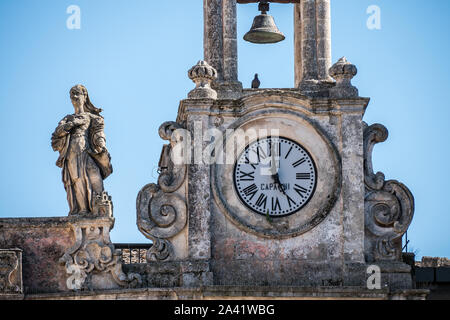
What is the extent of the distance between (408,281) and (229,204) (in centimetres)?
337

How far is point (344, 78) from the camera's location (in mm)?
39719

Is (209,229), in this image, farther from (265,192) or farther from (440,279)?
(440,279)

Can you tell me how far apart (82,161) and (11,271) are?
2.34 m

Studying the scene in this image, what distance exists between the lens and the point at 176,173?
39.5 meters

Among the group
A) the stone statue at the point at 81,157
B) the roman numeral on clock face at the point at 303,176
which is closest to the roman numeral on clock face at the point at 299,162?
the roman numeral on clock face at the point at 303,176

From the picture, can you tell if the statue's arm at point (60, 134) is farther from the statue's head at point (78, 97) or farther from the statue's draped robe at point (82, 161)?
the statue's head at point (78, 97)

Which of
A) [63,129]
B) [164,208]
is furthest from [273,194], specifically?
[63,129]

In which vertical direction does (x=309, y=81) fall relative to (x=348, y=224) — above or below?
above

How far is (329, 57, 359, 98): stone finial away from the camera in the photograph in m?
39.6

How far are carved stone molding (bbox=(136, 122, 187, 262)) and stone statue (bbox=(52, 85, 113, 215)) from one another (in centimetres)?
79

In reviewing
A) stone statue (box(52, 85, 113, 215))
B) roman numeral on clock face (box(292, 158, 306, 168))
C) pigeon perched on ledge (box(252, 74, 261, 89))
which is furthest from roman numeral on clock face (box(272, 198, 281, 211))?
stone statue (box(52, 85, 113, 215))

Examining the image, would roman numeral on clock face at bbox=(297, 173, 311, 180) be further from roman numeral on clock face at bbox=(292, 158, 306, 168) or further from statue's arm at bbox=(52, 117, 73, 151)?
statue's arm at bbox=(52, 117, 73, 151)
